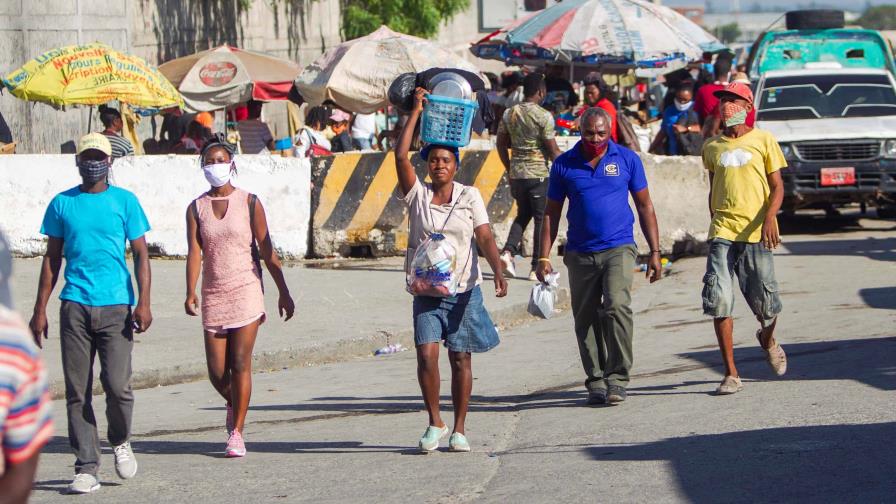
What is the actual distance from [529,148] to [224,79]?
7.33m

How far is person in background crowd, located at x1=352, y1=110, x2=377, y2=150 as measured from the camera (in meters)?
22.5

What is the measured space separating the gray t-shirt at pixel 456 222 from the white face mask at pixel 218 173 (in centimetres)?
98

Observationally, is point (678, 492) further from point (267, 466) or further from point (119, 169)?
point (119, 169)

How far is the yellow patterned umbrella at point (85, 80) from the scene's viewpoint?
1523 cm

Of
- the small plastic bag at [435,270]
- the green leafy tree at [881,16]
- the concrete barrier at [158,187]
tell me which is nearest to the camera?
the small plastic bag at [435,270]

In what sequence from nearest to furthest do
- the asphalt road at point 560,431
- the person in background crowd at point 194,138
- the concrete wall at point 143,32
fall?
the asphalt road at point 560,431 < the person in background crowd at point 194,138 < the concrete wall at point 143,32

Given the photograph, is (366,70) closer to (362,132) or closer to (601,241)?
Answer: (362,132)

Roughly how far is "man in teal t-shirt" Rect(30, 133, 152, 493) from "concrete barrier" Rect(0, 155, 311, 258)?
8161 millimetres

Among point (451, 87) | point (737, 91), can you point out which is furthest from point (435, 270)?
point (737, 91)

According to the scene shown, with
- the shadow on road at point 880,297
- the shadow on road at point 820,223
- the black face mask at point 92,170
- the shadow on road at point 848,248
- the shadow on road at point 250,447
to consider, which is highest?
the black face mask at point 92,170

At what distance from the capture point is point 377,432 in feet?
26.1

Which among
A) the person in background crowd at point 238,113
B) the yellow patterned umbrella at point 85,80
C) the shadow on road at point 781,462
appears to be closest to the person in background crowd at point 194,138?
the person in background crowd at point 238,113

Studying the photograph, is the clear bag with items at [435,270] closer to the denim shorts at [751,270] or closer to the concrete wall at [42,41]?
the denim shorts at [751,270]

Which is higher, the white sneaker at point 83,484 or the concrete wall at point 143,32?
the concrete wall at point 143,32
